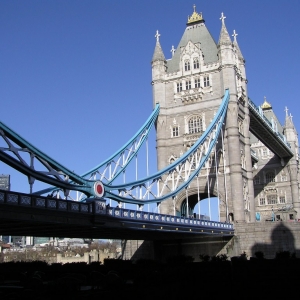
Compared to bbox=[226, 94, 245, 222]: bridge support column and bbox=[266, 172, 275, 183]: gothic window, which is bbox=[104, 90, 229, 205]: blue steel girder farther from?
bbox=[266, 172, 275, 183]: gothic window

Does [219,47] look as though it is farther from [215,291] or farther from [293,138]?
[215,291]

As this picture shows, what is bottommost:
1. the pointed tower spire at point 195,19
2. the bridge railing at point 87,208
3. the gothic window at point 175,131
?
the bridge railing at point 87,208

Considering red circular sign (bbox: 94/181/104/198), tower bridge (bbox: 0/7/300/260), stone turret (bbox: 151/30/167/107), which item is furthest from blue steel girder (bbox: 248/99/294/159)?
red circular sign (bbox: 94/181/104/198)

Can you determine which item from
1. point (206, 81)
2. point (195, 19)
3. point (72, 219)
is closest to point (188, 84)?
point (206, 81)

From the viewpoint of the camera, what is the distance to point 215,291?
12.9 metres

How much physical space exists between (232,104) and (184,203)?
12430mm

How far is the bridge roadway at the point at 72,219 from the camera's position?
75.1ft

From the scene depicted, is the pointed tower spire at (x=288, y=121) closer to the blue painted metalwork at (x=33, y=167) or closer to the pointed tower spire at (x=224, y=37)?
the pointed tower spire at (x=224, y=37)

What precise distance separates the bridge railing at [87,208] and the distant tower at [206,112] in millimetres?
10823

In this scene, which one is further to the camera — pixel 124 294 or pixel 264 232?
pixel 264 232

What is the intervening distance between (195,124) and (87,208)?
2945 centimetres

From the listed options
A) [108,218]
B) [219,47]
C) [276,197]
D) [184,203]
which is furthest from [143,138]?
[276,197]

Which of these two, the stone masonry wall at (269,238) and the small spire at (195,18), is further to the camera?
the small spire at (195,18)

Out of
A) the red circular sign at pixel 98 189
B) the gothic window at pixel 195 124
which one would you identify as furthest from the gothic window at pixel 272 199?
the red circular sign at pixel 98 189
